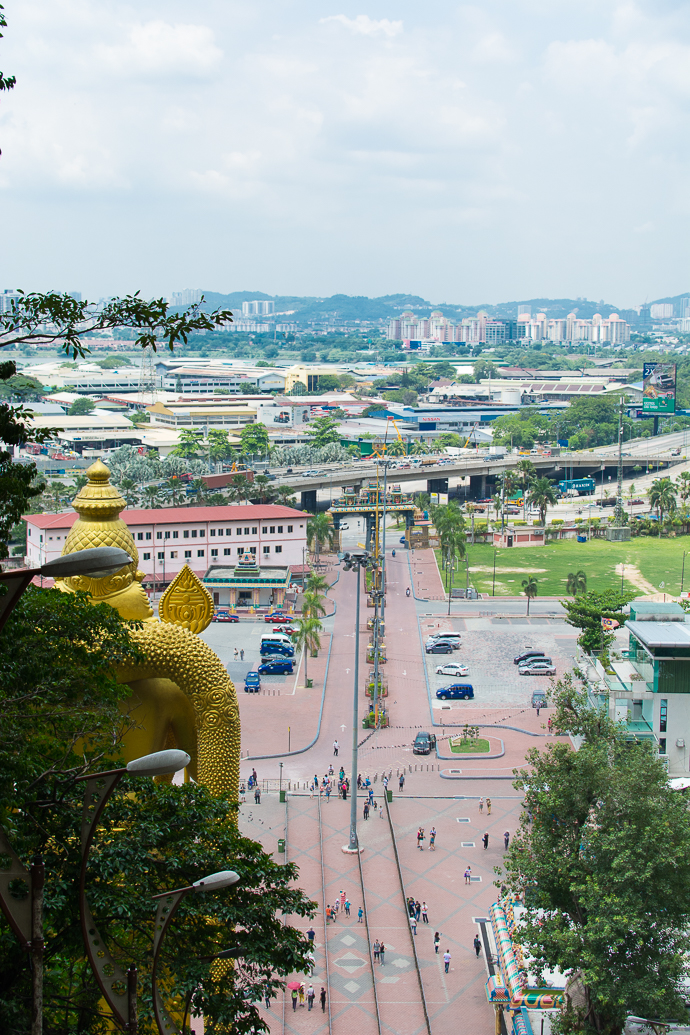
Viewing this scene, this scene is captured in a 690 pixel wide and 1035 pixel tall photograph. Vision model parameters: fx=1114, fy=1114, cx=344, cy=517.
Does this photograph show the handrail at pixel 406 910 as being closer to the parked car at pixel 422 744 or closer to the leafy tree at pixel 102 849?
the parked car at pixel 422 744

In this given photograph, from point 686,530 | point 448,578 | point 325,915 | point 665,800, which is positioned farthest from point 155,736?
point 686,530

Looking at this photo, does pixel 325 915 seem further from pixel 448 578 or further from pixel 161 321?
pixel 448 578

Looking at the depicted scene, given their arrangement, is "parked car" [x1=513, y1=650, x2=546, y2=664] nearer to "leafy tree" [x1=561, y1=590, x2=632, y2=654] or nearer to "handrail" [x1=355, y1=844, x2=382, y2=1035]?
"leafy tree" [x1=561, y1=590, x2=632, y2=654]

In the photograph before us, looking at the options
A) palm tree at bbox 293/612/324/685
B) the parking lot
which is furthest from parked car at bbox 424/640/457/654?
palm tree at bbox 293/612/324/685

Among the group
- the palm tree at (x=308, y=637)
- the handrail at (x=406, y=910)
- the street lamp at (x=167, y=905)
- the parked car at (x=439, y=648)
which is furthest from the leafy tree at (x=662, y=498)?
the street lamp at (x=167, y=905)

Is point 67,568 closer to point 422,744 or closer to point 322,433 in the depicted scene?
point 422,744

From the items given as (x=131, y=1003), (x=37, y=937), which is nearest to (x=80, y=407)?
(x=131, y=1003)
